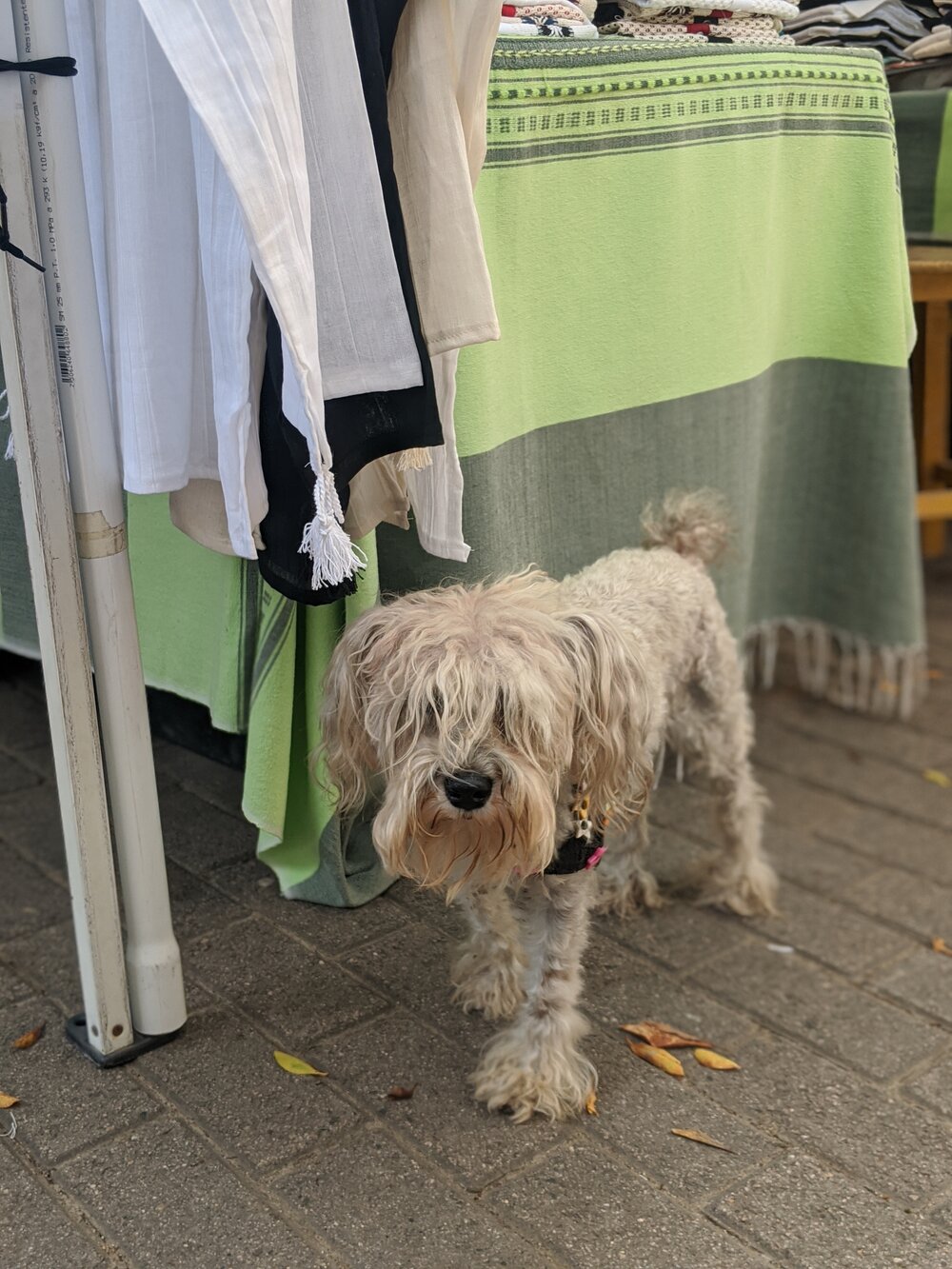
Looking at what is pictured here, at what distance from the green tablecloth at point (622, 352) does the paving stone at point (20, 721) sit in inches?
38.7

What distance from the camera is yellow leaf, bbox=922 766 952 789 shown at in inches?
140

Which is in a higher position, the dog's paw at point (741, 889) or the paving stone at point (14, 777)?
the paving stone at point (14, 777)

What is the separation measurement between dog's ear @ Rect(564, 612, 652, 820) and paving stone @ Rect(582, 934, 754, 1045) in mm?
625

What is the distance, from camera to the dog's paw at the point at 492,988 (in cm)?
244

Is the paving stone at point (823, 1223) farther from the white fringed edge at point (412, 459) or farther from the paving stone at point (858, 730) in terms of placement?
the paving stone at point (858, 730)

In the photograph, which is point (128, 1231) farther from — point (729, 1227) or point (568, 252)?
point (568, 252)

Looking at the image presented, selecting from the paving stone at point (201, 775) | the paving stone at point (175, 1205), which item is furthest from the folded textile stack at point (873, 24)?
the paving stone at point (175, 1205)

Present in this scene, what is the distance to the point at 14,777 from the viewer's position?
133 inches

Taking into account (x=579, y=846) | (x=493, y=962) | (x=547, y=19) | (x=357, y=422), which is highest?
(x=547, y=19)

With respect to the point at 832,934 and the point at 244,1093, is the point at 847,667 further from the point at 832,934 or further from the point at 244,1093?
the point at 244,1093

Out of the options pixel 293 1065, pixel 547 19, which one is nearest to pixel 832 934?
pixel 293 1065

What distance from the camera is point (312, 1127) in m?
2.14

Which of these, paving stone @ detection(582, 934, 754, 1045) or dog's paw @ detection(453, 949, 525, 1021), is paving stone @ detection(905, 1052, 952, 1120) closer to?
paving stone @ detection(582, 934, 754, 1045)

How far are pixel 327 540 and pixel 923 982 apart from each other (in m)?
1.72
